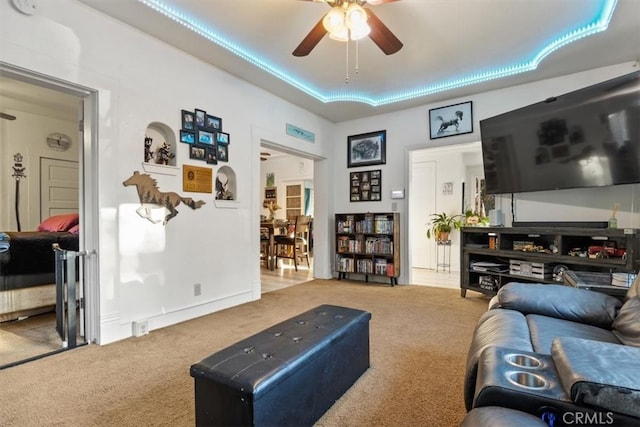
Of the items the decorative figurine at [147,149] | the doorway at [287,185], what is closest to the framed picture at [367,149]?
the doorway at [287,185]

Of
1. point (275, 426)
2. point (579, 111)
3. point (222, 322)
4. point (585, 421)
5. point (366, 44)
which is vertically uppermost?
point (366, 44)

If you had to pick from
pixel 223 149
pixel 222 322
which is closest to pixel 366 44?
pixel 223 149

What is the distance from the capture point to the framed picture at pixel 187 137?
10.1ft

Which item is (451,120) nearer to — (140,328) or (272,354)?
(272,354)

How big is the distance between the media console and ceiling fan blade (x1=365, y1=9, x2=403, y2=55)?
7.83 feet

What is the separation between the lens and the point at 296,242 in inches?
246

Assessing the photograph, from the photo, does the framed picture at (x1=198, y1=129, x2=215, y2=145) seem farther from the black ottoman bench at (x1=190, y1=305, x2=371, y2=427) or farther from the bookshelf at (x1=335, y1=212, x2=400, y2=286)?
the bookshelf at (x1=335, y1=212, x2=400, y2=286)

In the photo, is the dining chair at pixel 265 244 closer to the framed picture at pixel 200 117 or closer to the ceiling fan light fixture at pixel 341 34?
the framed picture at pixel 200 117

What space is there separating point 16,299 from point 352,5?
13.0 feet

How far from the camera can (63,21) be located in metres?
2.28

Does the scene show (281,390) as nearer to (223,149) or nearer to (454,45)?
(223,149)

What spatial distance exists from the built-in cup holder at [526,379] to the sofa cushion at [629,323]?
32.6 inches

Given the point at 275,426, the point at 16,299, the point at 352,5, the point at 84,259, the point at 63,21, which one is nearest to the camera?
the point at 275,426

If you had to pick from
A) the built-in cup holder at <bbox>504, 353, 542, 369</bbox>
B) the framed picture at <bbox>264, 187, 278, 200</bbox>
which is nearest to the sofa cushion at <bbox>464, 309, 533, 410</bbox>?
the built-in cup holder at <bbox>504, 353, 542, 369</bbox>
